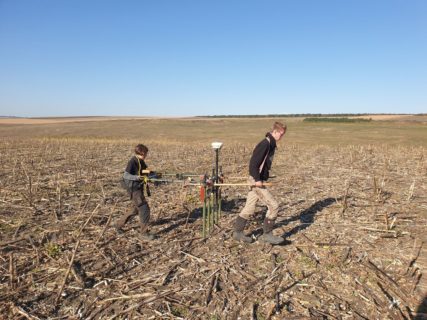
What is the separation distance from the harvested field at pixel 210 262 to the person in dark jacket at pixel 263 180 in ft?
0.87

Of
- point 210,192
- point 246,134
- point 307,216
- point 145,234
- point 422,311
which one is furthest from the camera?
point 246,134

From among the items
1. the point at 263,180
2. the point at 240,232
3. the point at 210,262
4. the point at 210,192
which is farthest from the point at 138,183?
the point at 263,180

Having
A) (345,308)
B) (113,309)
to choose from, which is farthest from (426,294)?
(113,309)

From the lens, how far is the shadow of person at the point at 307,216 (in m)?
8.03

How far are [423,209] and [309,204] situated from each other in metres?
3.19

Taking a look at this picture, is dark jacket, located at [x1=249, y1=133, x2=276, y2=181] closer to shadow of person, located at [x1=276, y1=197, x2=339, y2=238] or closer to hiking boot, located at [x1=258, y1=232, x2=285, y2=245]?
hiking boot, located at [x1=258, y1=232, x2=285, y2=245]

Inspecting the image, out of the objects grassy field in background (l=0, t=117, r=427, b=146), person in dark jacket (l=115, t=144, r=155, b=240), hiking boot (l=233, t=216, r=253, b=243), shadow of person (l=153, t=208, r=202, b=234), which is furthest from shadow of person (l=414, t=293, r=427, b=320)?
grassy field in background (l=0, t=117, r=427, b=146)

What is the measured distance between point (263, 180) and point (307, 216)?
3011 mm

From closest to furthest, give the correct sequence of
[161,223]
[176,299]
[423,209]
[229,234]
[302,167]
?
[176,299] < [229,234] < [161,223] < [423,209] < [302,167]

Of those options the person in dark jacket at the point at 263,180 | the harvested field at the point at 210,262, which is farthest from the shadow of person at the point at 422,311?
the person in dark jacket at the point at 263,180

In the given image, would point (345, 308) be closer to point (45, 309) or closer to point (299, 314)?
point (299, 314)

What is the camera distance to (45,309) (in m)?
4.70

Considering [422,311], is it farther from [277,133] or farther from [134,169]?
[134,169]

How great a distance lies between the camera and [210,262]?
6188 mm
